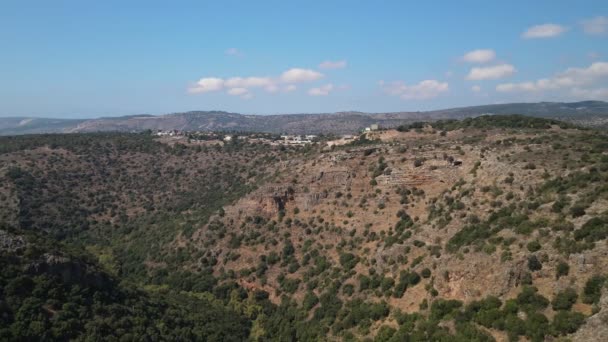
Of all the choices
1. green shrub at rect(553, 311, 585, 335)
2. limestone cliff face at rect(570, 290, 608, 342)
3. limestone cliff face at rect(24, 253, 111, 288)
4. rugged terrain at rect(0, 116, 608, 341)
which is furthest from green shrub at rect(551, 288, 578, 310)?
limestone cliff face at rect(24, 253, 111, 288)

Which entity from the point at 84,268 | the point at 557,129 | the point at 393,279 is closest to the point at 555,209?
the point at 393,279

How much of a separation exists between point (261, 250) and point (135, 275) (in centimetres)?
1612

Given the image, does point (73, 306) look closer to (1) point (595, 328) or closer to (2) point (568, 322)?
(2) point (568, 322)

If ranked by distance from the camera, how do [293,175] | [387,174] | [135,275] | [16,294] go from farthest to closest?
[293,175] < [135,275] < [387,174] < [16,294]

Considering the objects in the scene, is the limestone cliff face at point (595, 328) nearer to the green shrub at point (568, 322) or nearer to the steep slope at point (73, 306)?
the green shrub at point (568, 322)

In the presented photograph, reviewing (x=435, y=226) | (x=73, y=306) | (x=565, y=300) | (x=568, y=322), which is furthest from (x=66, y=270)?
(x=565, y=300)

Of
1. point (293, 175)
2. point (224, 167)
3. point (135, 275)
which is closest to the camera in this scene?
point (135, 275)

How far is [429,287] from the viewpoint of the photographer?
107 ft

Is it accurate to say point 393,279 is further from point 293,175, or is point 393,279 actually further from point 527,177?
point 293,175

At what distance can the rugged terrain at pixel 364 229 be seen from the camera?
89.1 feet

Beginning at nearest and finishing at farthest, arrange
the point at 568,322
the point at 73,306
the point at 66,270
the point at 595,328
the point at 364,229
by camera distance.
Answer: the point at 595,328, the point at 568,322, the point at 73,306, the point at 66,270, the point at 364,229

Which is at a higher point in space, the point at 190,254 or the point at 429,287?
the point at 429,287

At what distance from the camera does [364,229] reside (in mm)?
47062

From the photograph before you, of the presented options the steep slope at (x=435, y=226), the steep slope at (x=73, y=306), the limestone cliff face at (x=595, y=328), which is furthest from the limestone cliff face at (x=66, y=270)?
the limestone cliff face at (x=595, y=328)
